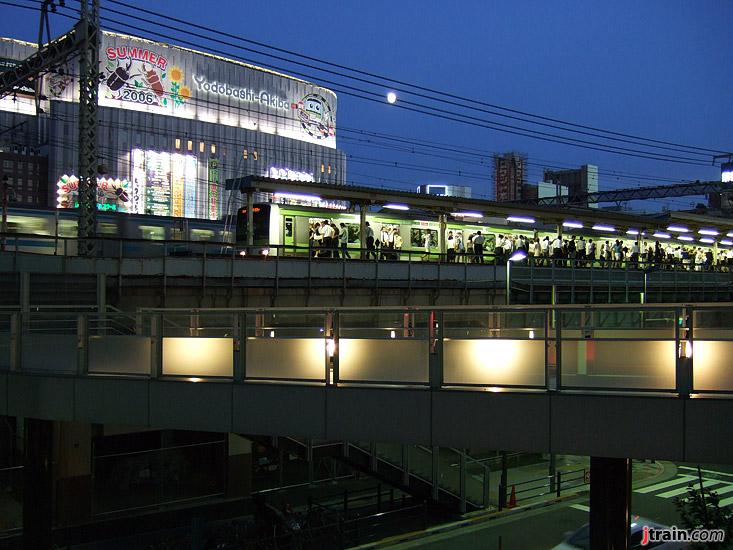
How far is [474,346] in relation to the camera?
8102mm

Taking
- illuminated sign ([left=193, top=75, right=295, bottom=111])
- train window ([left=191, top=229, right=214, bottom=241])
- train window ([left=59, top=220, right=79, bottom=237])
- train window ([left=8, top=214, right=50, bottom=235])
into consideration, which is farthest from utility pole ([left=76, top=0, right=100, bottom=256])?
illuminated sign ([left=193, top=75, right=295, bottom=111])

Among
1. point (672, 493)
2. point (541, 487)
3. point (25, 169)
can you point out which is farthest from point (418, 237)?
point (25, 169)

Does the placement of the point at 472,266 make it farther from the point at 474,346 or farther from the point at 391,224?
the point at 474,346

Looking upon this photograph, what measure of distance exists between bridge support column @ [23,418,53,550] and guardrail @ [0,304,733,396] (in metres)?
1.01

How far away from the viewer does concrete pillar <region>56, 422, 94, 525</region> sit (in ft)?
56.7

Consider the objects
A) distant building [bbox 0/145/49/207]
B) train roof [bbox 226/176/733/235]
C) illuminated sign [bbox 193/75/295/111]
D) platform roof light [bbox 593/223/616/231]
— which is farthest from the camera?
distant building [bbox 0/145/49/207]

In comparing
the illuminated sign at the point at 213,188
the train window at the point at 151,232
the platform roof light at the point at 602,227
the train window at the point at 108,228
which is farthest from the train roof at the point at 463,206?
the illuminated sign at the point at 213,188

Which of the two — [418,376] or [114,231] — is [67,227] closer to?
[114,231]

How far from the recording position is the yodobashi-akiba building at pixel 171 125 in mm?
66750

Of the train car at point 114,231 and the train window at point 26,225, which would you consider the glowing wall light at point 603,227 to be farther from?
the train window at point 26,225

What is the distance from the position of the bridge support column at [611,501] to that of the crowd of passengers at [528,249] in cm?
1492

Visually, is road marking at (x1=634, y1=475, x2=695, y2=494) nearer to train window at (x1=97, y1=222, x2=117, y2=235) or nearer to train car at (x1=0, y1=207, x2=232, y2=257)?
train car at (x1=0, y1=207, x2=232, y2=257)

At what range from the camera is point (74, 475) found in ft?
57.7

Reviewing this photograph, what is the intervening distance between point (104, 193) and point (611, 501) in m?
64.8
